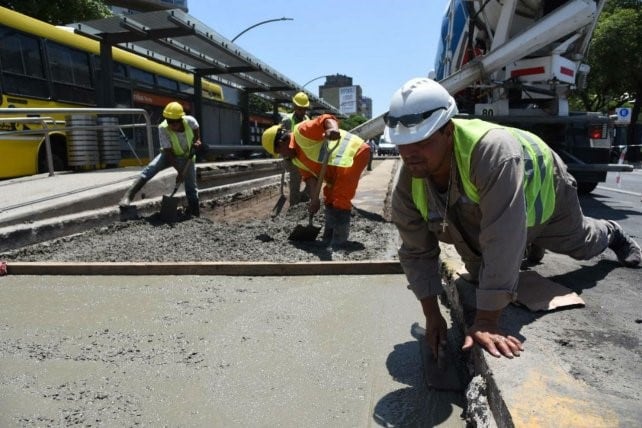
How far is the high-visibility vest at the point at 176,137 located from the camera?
598cm

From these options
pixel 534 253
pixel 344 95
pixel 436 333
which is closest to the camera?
pixel 436 333

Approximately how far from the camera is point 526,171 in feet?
6.53

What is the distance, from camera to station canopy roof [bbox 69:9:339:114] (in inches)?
340

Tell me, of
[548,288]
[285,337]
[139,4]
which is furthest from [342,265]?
[139,4]

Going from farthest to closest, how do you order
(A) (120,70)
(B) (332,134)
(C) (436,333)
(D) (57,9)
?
(D) (57,9) < (A) (120,70) < (B) (332,134) < (C) (436,333)

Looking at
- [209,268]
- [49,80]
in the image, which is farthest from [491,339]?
[49,80]

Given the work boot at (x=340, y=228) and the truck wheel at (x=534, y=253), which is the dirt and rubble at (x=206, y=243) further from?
the truck wheel at (x=534, y=253)

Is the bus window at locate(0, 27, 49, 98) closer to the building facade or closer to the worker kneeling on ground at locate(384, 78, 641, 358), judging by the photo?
the worker kneeling on ground at locate(384, 78, 641, 358)

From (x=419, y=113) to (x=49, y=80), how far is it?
8.89m

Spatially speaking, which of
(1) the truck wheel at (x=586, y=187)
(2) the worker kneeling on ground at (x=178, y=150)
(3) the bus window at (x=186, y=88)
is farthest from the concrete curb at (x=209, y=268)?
(3) the bus window at (x=186, y=88)

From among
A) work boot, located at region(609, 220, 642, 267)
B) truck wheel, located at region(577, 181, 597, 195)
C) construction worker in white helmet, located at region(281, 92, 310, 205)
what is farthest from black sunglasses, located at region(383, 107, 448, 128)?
truck wheel, located at region(577, 181, 597, 195)

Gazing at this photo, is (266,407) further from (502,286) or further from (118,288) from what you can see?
(118,288)

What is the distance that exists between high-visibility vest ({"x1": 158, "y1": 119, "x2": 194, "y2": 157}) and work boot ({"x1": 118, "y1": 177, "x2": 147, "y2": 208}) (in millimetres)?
564

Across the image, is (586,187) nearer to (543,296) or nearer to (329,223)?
(329,223)
